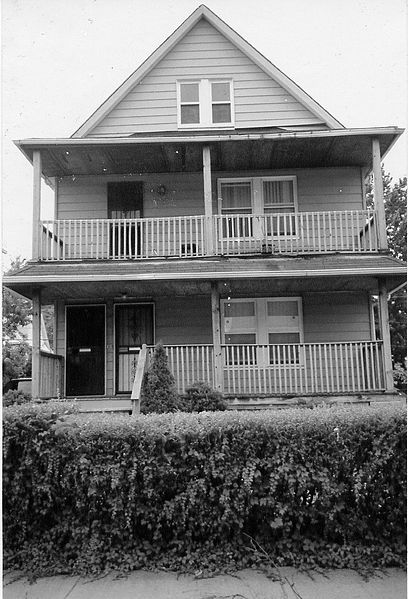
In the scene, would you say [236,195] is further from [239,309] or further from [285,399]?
[285,399]

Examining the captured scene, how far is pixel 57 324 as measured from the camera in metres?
13.3

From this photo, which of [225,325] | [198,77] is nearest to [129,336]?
[225,325]

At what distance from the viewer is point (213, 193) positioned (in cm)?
1374

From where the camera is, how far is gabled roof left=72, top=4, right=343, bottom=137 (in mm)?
13539

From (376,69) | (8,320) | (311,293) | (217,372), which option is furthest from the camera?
(8,320)

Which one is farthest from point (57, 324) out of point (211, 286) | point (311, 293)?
point (311, 293)

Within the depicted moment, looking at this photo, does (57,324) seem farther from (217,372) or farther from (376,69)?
(376,69)

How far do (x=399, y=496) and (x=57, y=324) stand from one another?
10.2m

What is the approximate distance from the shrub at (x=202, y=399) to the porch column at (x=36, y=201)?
470 cm

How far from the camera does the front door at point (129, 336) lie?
13.0m

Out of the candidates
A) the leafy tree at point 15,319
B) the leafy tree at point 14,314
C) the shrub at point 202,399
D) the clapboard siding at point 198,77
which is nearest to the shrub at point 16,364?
the leafy tree at point 15,319

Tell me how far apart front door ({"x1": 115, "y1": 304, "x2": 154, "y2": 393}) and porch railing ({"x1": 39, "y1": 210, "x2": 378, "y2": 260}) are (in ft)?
4.61

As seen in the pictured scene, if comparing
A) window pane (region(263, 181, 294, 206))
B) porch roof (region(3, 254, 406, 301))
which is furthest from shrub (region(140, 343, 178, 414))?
window pane (region(263, 181, 294, 206))

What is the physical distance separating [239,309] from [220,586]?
9.43 meters
